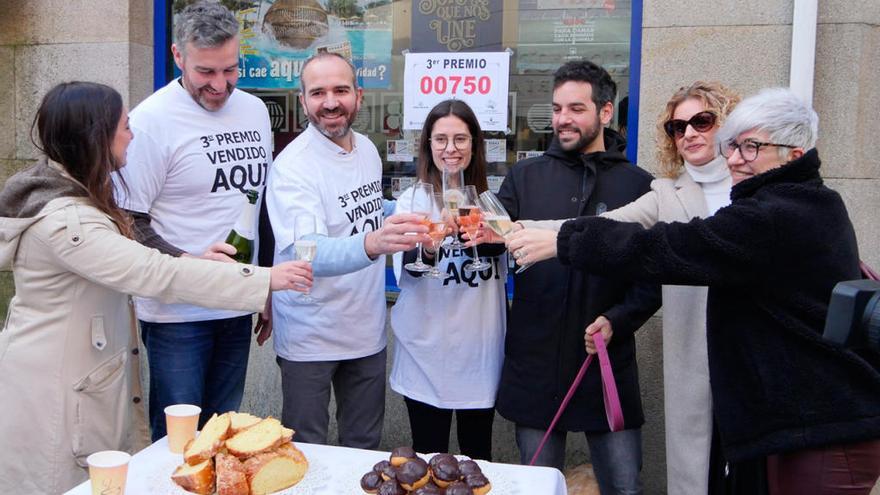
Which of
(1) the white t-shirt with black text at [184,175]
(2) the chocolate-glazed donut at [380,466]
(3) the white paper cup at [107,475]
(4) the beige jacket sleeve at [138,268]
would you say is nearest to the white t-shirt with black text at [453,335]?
(1) the white t-shirt with black text at [184,175]

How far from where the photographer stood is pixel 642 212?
10.6 feet

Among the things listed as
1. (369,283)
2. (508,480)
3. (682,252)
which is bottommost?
(508,480)

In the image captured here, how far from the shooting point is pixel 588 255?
2660 millimetres

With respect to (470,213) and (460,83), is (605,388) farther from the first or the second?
(460,83)

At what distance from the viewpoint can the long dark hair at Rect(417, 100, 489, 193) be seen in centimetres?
352

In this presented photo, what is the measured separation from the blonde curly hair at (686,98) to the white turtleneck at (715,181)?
13 centimetres

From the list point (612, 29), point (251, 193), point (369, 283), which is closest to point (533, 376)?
point (369, 283)

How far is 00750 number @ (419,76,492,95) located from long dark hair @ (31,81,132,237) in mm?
2538

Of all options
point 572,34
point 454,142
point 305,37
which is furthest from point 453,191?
point 305,37

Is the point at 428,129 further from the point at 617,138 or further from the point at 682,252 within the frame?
the point at 682,252

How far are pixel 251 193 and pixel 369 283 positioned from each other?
0.62m

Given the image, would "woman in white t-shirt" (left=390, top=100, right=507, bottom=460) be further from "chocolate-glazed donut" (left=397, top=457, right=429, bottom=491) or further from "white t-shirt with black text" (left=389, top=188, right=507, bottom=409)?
"chocolate-glazed donut" (left=397, top=457, right=429, bottom=491)

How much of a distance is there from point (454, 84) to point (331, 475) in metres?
3.14

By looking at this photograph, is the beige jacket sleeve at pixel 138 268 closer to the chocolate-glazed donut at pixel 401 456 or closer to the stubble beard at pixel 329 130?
the chocolate-glazed donut at pixel 401 456
